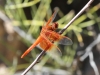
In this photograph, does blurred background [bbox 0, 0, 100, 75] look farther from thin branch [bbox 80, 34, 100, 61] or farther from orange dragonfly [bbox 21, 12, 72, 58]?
orange dragonfly [bbox 21, 12, 72, 58]

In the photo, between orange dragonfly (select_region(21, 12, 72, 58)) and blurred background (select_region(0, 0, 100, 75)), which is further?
blurred background (select_region(0, 0, 100, 75))

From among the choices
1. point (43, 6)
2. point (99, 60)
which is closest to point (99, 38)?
point (99, 60)

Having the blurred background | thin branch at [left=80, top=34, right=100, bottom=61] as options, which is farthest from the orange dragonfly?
thin branch at [left=80, top=34, right=100, bottom=61]

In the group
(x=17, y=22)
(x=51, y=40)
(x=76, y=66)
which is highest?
(x=17, y=22)

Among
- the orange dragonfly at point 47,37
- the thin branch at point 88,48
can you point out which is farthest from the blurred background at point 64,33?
the orange dragonfly at point 47,37

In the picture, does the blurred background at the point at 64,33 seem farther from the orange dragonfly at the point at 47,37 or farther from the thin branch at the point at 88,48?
the orange dragonfly at the point at 47,37

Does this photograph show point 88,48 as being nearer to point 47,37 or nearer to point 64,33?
point 64,33

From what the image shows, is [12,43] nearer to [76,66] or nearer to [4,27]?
[4,27]

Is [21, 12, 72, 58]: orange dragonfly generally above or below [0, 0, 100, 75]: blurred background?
below

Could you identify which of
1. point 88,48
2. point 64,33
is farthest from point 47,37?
point 88,48
